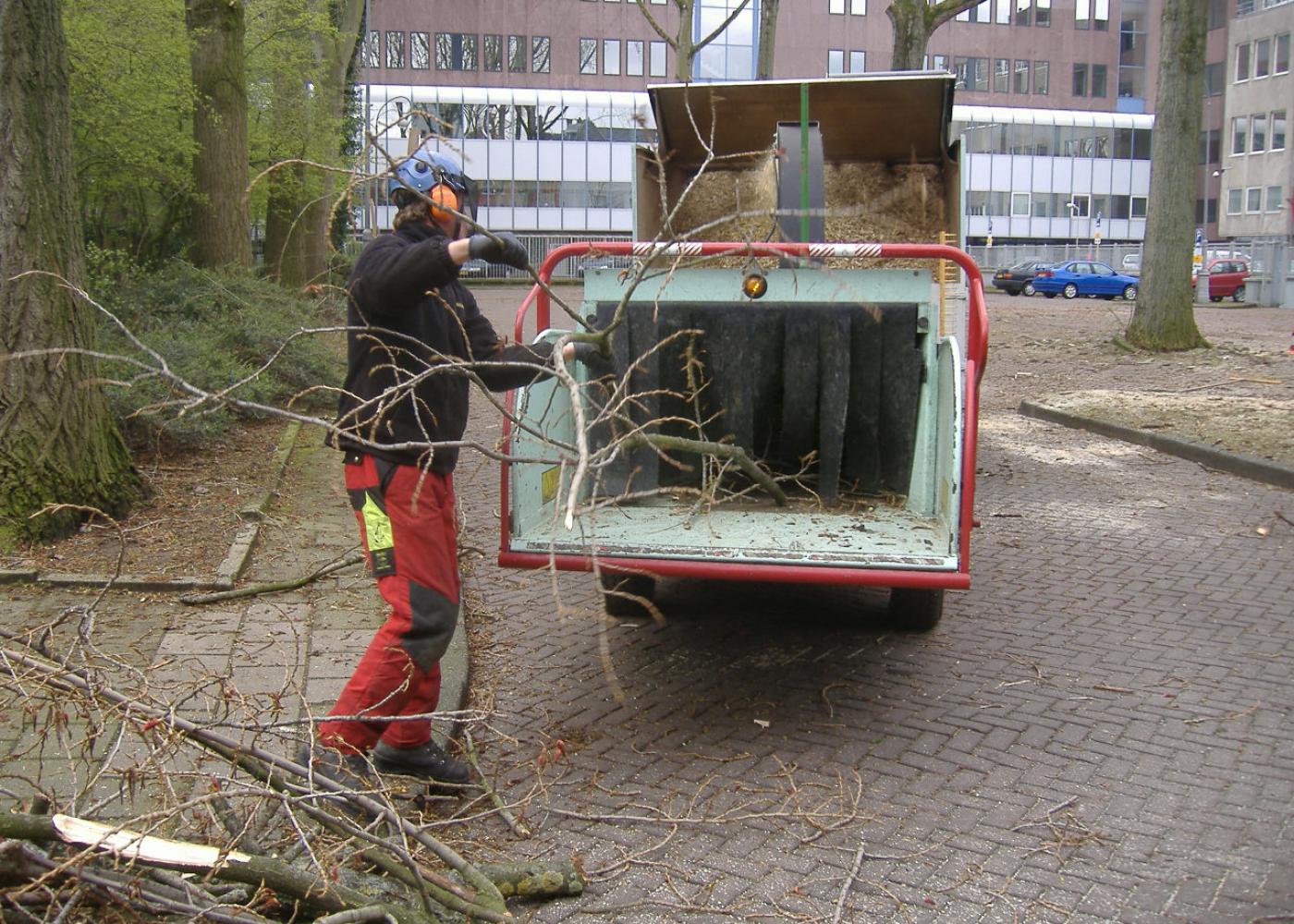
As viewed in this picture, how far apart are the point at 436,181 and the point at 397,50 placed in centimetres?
5897

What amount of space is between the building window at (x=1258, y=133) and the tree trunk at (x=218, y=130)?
5916 cm

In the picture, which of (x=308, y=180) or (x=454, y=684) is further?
(x=308, y=180)

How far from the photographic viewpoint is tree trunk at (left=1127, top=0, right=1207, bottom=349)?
16906 millimetres

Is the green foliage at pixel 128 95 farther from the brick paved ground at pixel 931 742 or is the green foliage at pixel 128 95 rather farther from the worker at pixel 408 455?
the worker at pixel 408 455

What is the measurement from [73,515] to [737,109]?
4623mm

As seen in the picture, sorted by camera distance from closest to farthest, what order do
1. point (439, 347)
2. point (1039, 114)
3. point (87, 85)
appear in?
1. point (439, 347)
2. point (87, 85)
3. point (1039, 114)

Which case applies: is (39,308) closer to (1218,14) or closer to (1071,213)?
(1071,213)

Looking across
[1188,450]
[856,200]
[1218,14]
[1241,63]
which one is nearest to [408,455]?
[856,200]

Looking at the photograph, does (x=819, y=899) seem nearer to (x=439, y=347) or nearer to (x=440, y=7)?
(x=439, y=347)

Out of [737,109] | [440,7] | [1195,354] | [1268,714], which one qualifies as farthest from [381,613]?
[440,7]

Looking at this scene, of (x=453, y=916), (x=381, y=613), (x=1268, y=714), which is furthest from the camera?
(x=381, y=613)

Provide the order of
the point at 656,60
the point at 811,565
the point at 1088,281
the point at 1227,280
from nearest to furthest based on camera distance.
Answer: the point at 811,565, the point at 1227,280, the point at 1088,281, the point at 656,60

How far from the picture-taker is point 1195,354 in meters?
17.1

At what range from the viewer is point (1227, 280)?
37.2 m
